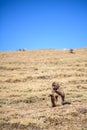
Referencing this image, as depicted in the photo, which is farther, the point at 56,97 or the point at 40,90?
the point at 40,90

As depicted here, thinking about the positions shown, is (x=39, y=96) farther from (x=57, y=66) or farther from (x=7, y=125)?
(x=57, y=66)

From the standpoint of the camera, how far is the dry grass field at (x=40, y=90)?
45.8ft

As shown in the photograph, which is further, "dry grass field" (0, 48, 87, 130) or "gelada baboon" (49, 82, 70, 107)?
"gelada baboon" (49, 82, 70, 107)

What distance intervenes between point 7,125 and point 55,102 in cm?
352

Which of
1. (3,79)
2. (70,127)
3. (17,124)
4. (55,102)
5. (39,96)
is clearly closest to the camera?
(70,127)

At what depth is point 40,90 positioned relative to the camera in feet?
87.7

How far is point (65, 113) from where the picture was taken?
47.6ft

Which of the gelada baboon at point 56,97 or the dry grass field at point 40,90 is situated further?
the gelada baboon at point 56,97

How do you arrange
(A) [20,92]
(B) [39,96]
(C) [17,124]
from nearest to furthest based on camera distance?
(C) [17,124], (B) [39,96], (A) [20,92]

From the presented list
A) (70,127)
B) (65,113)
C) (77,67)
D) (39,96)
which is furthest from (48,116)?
(77,67)

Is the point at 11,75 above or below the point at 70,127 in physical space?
above

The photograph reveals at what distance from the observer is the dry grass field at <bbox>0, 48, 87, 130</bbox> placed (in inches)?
550

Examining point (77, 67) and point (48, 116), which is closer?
point (48, 116)

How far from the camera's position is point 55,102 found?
16688mm
